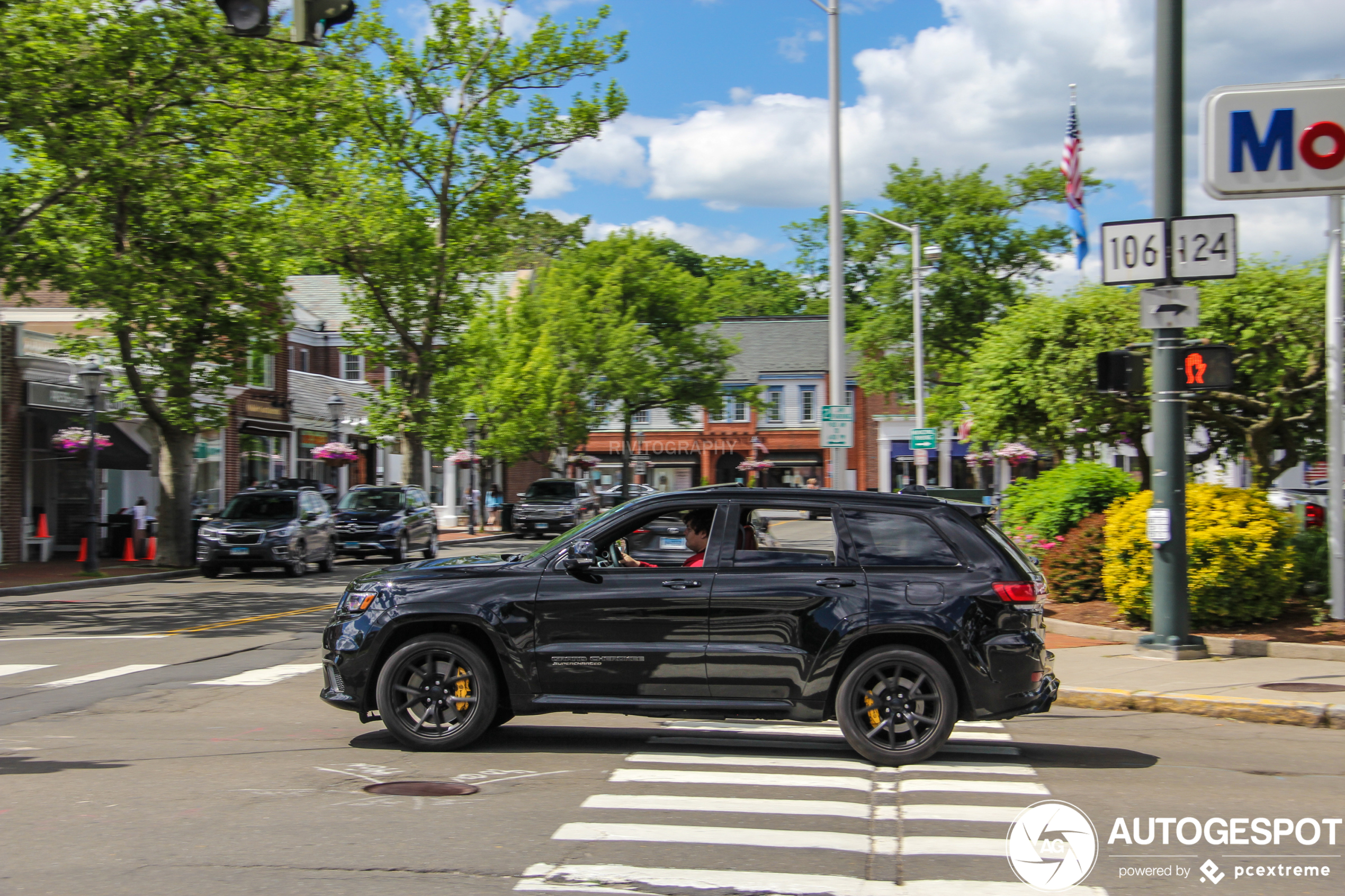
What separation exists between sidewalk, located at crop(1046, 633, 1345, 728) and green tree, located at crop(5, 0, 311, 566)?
57.2 feet

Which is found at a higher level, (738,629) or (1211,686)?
(738,629)

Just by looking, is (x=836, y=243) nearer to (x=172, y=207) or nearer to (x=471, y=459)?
(x=172, y=207)

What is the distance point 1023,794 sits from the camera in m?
6.84

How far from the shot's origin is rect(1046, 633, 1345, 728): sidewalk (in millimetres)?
9477

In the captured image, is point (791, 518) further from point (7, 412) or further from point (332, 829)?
point (7, 412)

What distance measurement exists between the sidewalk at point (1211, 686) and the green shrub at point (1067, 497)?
4.07 metres

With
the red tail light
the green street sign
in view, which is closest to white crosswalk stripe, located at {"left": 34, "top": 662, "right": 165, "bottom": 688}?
the red tail light

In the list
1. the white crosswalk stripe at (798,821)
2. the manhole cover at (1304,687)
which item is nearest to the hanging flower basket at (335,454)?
the white crosswalk stripe at (798,821)

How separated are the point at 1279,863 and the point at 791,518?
3.42 meters

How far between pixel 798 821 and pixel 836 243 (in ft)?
49.4

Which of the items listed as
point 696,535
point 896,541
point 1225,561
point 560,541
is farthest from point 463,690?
point 1225,561

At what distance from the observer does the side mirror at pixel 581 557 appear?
7660 mm

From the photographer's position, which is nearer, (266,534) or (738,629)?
(738,629)

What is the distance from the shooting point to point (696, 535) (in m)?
8.01
